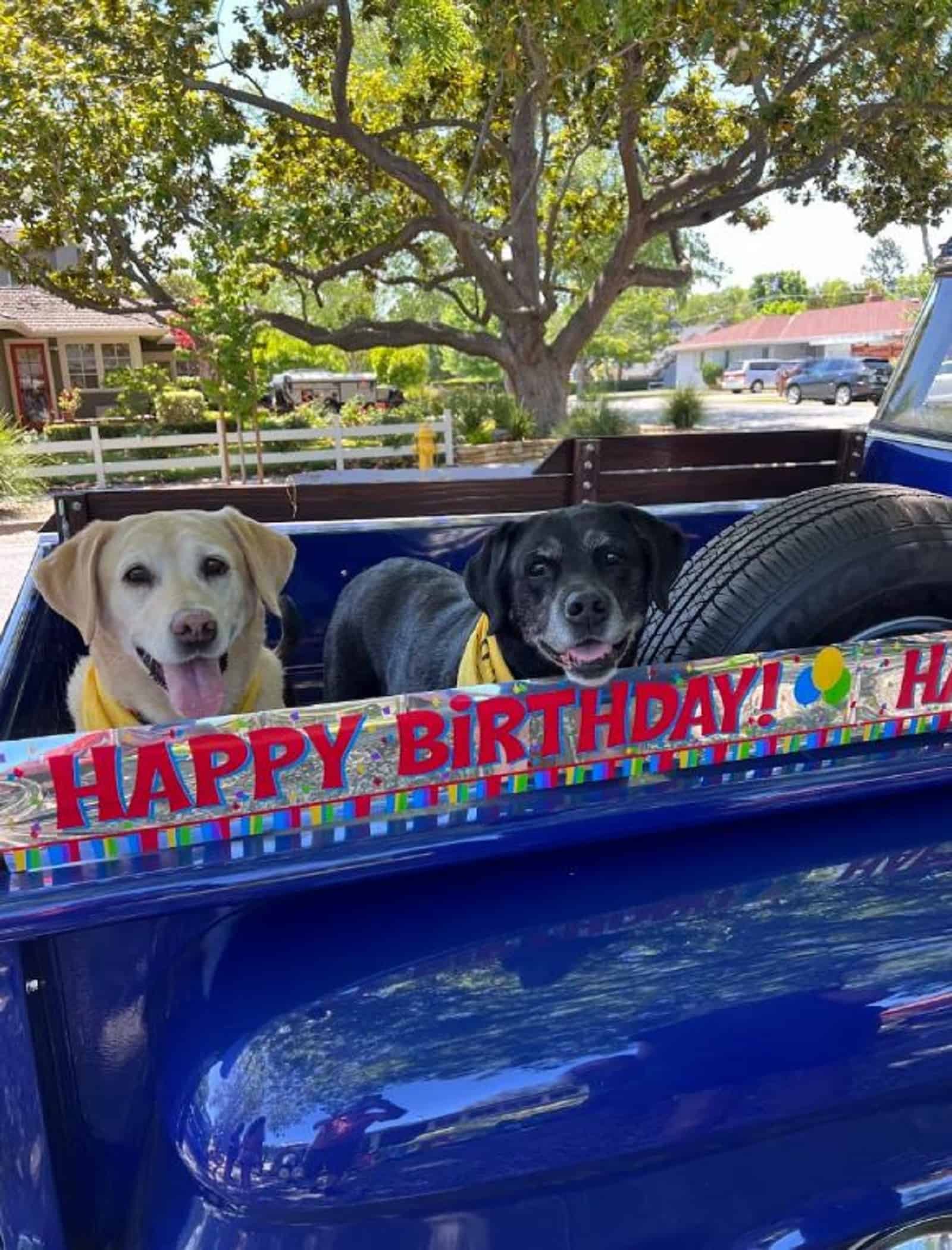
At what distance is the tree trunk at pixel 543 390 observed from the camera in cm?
1978

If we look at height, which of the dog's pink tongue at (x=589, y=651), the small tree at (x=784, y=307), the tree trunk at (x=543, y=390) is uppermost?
the small tree at (x=784, y=307)

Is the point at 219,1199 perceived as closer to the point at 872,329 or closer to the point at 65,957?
the point at 65,957

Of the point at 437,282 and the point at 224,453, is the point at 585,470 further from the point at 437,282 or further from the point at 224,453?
the point at 437,282

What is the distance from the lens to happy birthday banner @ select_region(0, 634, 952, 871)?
110 cm

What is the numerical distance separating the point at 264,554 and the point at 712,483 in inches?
94.9

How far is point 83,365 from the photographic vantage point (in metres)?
34.3

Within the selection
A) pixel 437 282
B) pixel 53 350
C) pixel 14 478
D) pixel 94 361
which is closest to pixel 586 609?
pixel 14 478

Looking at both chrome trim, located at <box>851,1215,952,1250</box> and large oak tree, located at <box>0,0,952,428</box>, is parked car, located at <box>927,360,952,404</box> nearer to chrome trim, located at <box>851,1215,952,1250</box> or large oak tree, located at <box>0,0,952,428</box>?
chrome trim, located at <box>851,1215,952,1250</box>

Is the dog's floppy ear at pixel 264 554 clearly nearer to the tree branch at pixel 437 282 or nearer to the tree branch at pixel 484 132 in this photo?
the tree branch at pixel 484 132

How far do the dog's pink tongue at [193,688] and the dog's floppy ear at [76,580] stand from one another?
0.19 m

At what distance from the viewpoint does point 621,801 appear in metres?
1.32

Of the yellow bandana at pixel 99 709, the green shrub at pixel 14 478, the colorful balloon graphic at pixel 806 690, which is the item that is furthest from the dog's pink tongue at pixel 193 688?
the green shrub at pixel 14 478

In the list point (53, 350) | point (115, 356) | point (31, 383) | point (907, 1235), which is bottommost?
point (907, 1235)

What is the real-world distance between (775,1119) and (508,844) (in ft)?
1.37
